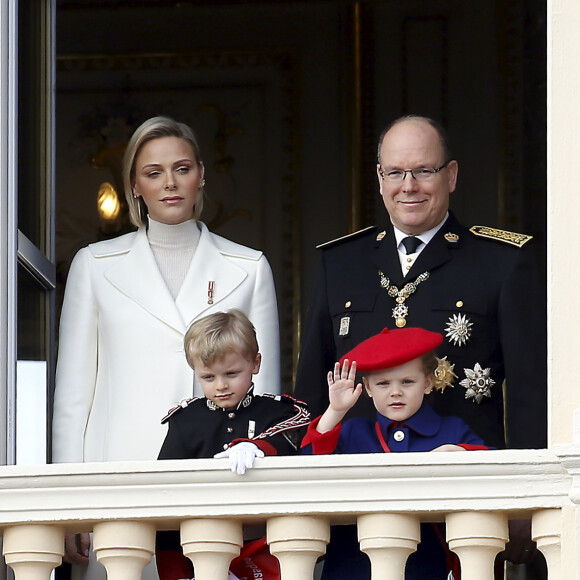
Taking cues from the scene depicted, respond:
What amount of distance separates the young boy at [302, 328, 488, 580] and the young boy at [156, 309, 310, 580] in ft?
0.38

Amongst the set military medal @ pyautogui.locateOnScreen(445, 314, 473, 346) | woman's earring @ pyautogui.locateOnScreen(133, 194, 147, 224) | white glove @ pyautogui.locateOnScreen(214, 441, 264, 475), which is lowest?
white glove @ pyautogui.locateOnScreen(214, 441, 264, 475)

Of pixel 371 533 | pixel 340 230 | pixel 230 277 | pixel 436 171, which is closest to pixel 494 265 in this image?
pixel 436 171

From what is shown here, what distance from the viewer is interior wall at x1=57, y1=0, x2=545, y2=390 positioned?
8000 mm

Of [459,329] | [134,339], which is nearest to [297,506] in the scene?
[459,329]

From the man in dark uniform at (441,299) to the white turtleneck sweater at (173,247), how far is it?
39 centimetres

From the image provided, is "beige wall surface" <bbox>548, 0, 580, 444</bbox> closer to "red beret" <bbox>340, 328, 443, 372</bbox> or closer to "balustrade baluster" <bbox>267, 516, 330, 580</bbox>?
"red beret" <bbox>340, 328, 443, 372</bbox>

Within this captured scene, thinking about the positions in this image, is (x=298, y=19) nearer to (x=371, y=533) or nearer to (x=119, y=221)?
(x=119, y=221)

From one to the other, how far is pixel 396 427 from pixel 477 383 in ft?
1.15

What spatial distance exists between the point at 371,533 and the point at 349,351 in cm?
84

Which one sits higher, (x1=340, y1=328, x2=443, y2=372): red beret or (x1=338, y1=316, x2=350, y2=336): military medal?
(x1=338, y1=316, x2=350, y2=336): military medal

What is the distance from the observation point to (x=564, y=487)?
167 inches

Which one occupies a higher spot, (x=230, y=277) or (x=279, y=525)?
(x=230, y=277)

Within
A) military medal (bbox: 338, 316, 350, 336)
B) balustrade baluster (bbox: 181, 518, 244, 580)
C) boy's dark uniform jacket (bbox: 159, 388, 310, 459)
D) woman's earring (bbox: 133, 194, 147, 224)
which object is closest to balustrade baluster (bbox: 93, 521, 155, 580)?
balustrade baluster (bbox: 181, 518, 244, 580)

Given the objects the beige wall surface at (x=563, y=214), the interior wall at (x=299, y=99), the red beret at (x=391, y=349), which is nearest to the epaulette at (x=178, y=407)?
the red beret at (x=391, y=349)
